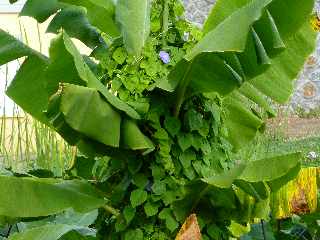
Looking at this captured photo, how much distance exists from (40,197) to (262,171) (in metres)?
0.70

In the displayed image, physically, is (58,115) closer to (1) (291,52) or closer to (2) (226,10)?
(2) (226,10)

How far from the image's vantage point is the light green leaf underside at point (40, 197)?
2.32 meters

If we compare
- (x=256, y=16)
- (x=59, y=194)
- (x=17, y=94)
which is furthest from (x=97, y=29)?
(x=256, y=16)

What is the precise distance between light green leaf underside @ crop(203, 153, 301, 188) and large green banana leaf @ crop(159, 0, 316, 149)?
12.7 inches

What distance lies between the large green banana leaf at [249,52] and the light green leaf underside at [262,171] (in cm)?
32

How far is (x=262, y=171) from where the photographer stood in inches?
86.6

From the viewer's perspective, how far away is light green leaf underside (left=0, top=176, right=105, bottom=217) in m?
2.32

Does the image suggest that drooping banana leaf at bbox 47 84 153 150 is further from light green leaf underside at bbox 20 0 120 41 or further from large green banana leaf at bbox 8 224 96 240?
light green leaf underside at bbox 20 0 120 41

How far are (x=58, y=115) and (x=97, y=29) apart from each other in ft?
2.61

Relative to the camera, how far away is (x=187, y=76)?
2.48m

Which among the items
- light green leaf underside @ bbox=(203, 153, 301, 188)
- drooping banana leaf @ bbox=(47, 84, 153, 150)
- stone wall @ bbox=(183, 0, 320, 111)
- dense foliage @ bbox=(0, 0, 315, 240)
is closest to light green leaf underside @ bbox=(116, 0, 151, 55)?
dense foliage @ bbox=(0, 0, 315, 240)

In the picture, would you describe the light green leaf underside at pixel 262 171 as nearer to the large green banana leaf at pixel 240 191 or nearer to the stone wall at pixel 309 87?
the large green banana leaf at pixel 240 191

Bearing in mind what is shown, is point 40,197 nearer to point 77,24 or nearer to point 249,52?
point 249,52

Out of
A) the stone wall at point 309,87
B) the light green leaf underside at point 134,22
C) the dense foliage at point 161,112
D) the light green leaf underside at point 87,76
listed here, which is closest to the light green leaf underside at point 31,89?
the dense foliage at point 161,112
